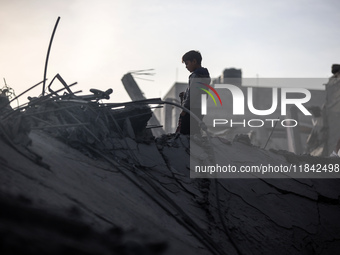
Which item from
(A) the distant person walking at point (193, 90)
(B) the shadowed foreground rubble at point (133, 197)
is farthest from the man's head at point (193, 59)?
(B) the shadowed foreground rubble at point (133, 197)

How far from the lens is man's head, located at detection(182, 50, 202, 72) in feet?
16.9

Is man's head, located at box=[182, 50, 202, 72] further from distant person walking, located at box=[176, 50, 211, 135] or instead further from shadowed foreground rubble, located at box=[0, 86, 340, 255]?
shadowed foreground rubble, located at box=[0, 86, 340, 255]

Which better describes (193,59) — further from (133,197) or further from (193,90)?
(133,197)

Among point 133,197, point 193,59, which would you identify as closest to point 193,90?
point 193,59

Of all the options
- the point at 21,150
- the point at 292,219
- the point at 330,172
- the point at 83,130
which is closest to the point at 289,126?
the point at 330,172

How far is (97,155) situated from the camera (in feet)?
12.8

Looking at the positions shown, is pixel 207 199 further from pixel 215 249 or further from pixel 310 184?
pixel 310 184

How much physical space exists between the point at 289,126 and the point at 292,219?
31.7 ft

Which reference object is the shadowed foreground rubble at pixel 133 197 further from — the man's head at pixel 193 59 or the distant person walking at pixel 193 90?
the man's head at pixel 193 59

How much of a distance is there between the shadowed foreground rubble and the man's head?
89 centimetres

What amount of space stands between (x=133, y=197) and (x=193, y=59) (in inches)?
90.9

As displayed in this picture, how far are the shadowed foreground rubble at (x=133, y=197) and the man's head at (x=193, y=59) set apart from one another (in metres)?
0.89

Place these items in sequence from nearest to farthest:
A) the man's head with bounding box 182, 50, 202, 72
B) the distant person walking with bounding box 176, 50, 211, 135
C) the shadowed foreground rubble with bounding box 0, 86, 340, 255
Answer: the shadowed foreground rubble with bounding box 0, 86, 340, 255 < the distant person walking with bounding box 176, 50, 211, 135 < the man's head with bounding box 182, 50, 202, 72

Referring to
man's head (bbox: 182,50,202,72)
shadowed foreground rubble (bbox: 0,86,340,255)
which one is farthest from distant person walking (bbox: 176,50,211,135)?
shadowed foreground rubble (bbox: 0,86,340,255)
